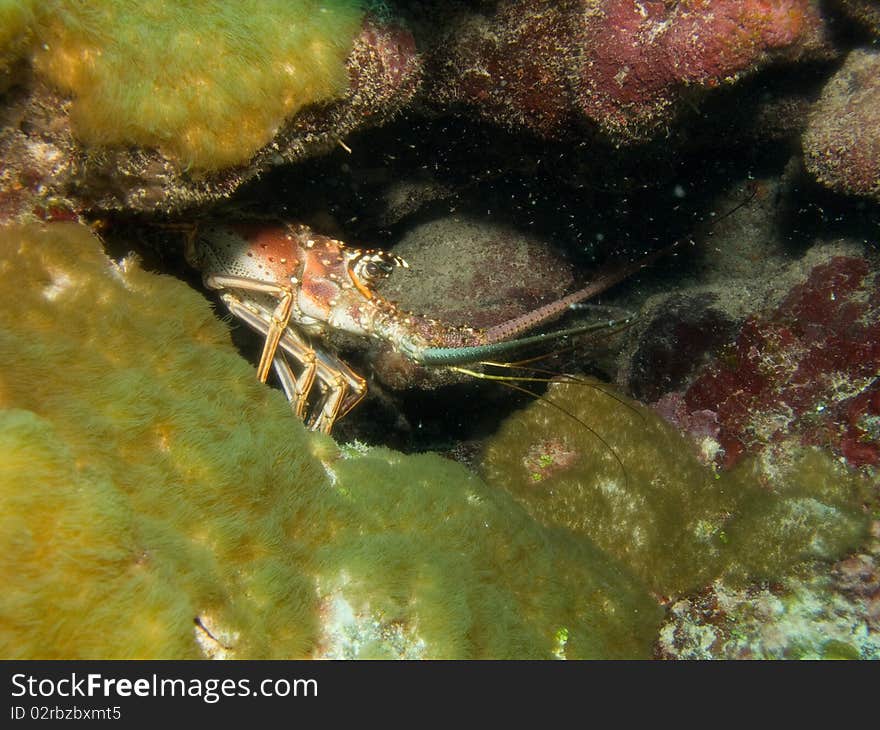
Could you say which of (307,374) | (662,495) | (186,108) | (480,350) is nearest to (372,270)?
(307,374)

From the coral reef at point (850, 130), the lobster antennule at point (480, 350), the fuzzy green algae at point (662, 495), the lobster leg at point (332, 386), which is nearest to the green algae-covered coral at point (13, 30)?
the lobster leg at point (332, 386)

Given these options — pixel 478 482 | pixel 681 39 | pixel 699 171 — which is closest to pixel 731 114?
pixel 699 171

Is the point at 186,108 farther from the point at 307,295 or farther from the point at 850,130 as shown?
the point at 850,130

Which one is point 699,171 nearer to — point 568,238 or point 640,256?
point 640,256

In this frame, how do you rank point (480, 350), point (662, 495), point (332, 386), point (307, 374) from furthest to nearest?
point (332, 386), point (307, 374), point (662, 495), point (480, 350)

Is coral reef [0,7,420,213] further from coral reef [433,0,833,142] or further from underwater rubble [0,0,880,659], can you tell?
coral reef [433,0,833,142]

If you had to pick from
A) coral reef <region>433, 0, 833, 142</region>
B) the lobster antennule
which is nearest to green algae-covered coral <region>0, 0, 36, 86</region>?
coral reef <region>433, 0, 833, 142</region>
